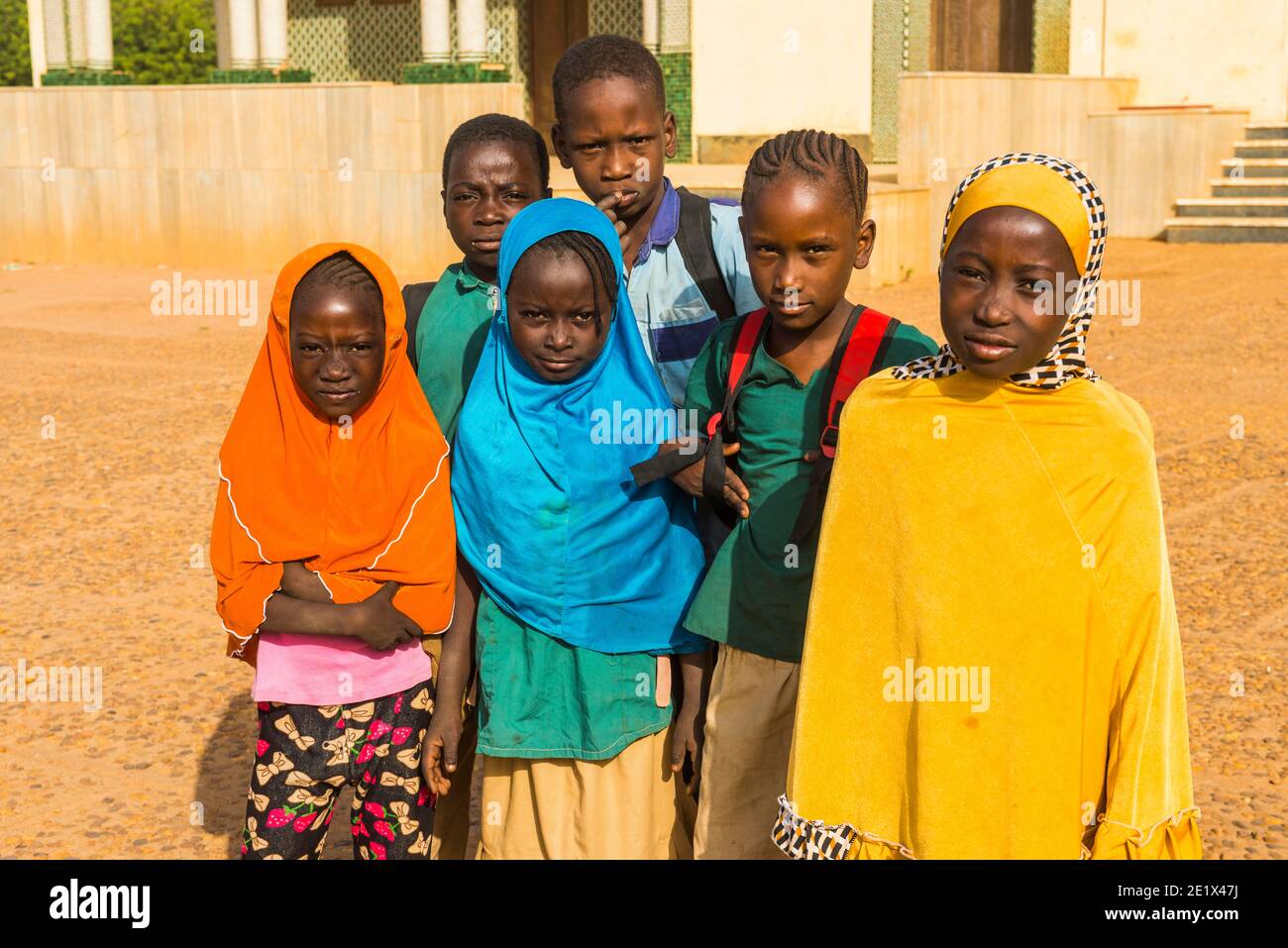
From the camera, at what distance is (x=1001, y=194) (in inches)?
92.5

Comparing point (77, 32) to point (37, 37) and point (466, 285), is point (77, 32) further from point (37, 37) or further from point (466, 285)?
point (466, 285)

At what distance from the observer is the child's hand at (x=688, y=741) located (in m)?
3.09

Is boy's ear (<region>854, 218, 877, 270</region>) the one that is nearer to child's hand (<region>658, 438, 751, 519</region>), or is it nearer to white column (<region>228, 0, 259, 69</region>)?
child's hand (<region>658, 438, 751, 519</region>)

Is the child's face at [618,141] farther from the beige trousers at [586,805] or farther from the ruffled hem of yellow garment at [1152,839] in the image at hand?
the ruffled hem of yellow garment at [1152,839]

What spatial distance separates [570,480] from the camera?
302 centimetres

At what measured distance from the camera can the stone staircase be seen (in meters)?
15.8

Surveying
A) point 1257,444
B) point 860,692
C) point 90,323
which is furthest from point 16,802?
point 90,323

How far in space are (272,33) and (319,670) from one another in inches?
663

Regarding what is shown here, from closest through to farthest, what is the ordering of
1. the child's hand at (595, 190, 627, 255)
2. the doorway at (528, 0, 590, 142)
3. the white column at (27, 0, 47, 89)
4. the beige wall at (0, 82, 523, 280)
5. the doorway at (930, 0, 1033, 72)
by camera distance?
1. the child's hand at (595, 190, 627, 255)
2. the beige wall at (0, 82, 523, 280)
3. the doorway at (930, 0, 1033, 72)
4. the white column at (27, 0, 47, 89)
5. the doorway at (528, 0, 590, 142)

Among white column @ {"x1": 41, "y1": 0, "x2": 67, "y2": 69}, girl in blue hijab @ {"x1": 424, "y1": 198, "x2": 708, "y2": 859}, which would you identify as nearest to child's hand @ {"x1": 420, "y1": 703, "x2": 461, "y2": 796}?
girl in blue hijab @ {"x1": 424, "y1": 198, "x2": 708, "y2": 859}

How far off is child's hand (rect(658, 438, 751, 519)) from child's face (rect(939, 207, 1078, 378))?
1.99 ft

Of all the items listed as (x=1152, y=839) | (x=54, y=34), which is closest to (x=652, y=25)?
(x=54, y=34)

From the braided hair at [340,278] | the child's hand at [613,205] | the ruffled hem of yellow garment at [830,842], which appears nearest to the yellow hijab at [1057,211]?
the ruffled hem of yellow garment at [830,842]
